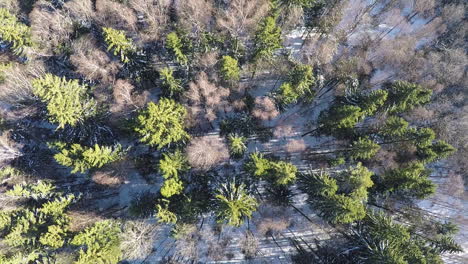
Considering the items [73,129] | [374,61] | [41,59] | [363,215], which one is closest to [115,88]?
[73,129]

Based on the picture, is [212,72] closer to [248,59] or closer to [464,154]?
[248,59]

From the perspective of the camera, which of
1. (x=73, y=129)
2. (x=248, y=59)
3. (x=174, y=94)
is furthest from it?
(x=248, y=59)

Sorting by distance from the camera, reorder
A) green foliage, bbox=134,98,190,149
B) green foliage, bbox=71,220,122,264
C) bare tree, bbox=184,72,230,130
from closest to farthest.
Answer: green foliage, bbox=71,220,122,264 < green foliage, bbox=134,98,190,149 < bare tree, bbox=184,72,230,130

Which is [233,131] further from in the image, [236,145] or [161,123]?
[161,123]

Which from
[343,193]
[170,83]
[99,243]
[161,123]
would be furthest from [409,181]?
[99,243]

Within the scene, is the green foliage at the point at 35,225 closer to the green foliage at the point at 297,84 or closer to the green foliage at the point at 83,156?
the green foliage at the point at 83,156

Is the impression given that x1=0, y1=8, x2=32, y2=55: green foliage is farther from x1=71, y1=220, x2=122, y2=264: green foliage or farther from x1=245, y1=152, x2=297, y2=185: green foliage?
x1=245, y1=152, x2=297, y2=185: green foliage

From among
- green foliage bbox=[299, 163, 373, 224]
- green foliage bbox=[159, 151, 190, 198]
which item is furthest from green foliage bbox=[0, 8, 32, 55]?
green foliage bbox=[299, 163, 373, 224]
